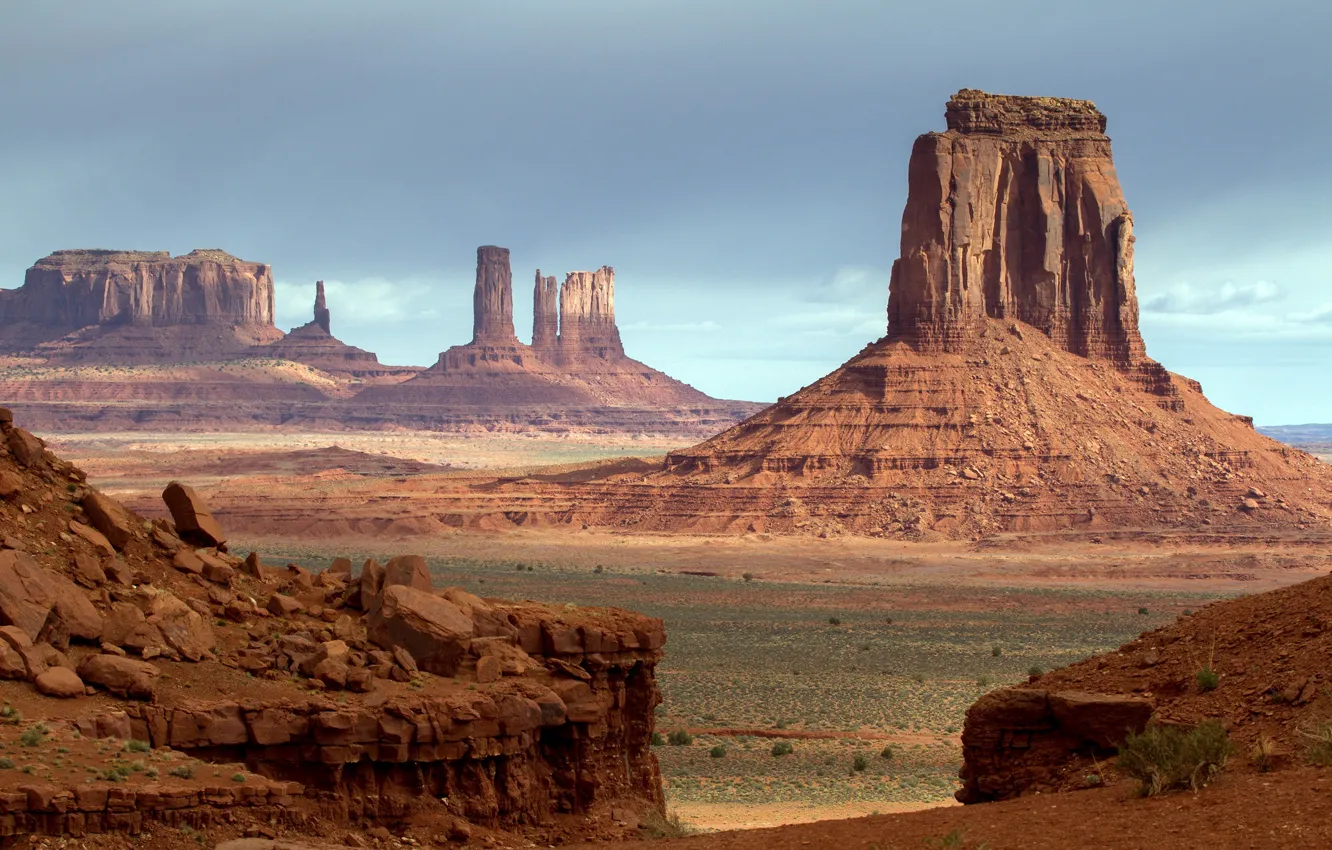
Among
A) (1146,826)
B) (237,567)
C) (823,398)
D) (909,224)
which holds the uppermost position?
(909,224)

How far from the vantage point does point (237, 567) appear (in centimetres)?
1842

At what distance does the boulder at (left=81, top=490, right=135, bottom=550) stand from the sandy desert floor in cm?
981

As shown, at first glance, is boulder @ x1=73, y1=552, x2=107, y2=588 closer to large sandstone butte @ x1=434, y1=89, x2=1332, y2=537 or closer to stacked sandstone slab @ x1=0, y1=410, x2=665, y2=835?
stacked sandstone slab @ x1=0, y1=410, x2=665, y2=835

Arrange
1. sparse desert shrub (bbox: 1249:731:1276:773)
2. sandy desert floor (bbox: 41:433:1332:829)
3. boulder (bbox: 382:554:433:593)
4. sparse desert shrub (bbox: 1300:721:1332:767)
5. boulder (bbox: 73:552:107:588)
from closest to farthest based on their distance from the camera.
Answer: sparse desert shrub (bbox: 1300:721:1332:767) → sparse desert shrub (bbox: 1249:731:1276:773) → boulder (bbox: 73:552:107:588) → boulder (bbox: 382:554:433:593) → sandy desert floor (bbox: 41:433:1332:829)

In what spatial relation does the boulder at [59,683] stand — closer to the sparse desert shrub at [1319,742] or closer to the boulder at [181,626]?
the boulder at [181,626]

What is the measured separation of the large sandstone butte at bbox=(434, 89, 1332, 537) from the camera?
96562mm

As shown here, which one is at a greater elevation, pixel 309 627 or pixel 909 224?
pixel 909 224

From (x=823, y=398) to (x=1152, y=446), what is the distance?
17878mm

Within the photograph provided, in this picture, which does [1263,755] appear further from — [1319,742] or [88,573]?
[88,573]

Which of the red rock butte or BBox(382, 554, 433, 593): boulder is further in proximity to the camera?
the red rock butte

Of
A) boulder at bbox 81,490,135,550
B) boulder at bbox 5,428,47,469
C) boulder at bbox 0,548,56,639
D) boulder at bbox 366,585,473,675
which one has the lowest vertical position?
boulder at bbox 366,585,473,675

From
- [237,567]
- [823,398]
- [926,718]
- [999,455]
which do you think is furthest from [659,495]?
[237,567]

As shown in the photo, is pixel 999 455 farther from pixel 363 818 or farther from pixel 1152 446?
pixel 363 818

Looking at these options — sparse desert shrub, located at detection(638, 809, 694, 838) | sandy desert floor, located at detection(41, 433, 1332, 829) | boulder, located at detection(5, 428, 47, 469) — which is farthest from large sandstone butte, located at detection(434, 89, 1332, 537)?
boulder, located at detection(5, 428, 47, 469)
